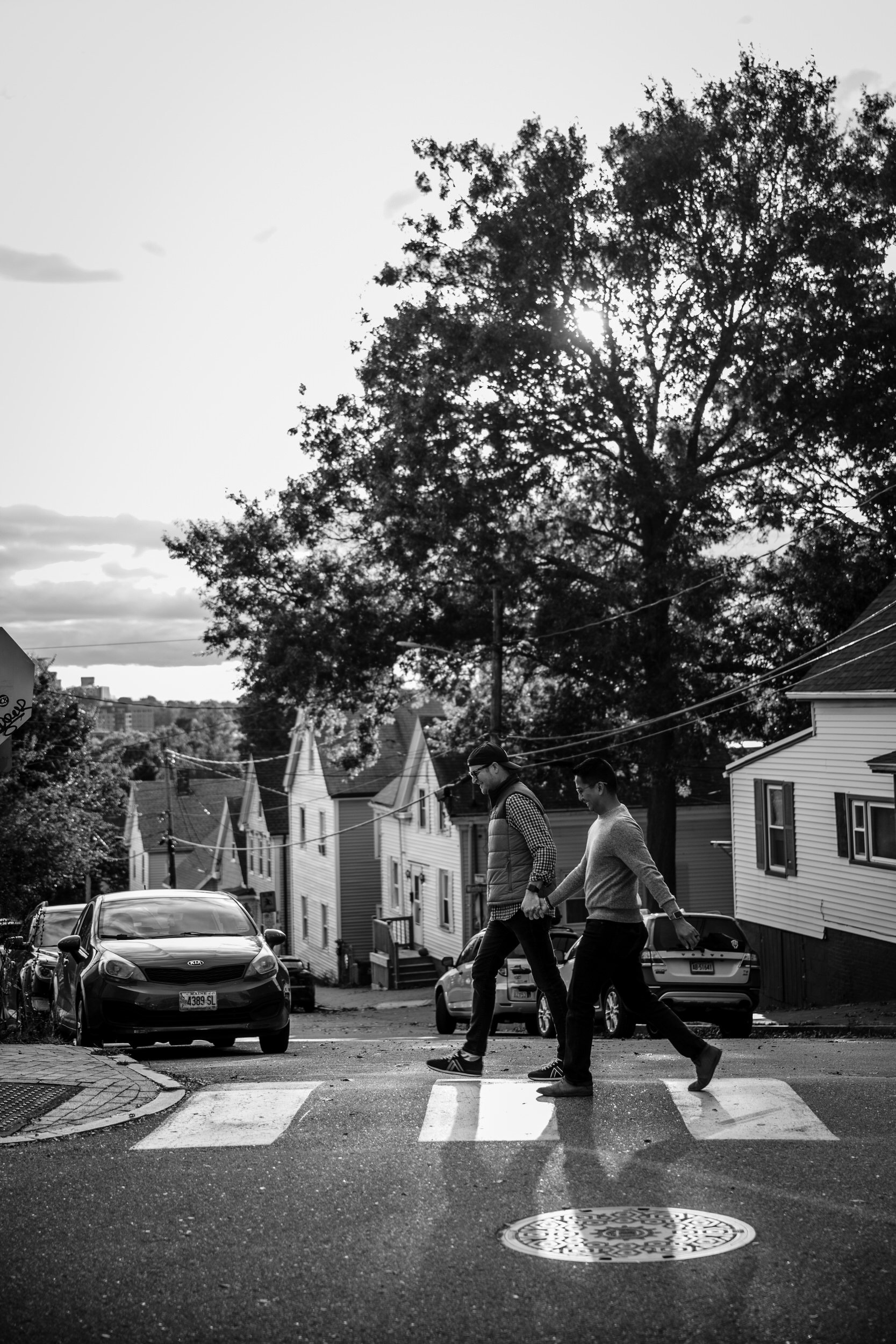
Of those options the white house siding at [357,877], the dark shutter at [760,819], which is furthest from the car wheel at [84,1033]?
the white house siding at [357,877]

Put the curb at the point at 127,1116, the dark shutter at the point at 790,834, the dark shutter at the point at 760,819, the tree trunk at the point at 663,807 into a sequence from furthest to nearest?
the tree trunk at the point at 663,807, the dark shutter at the point at 760,819, the dark shutter at the point at 790,834, the curb at the point at 127,1116

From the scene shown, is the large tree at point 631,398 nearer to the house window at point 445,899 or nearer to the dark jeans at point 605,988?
the house window at point 445,899

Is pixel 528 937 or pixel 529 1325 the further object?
pixel 528 937

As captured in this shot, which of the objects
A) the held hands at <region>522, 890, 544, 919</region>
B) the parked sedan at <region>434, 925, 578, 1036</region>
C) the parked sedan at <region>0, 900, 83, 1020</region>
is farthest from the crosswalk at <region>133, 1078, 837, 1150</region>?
the parked sedan at <region>434, 925, 578, 1036</region>

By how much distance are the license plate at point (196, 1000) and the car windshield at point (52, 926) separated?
26.2 feet

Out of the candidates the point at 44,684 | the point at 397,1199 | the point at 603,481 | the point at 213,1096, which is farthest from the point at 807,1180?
the point at 44,684

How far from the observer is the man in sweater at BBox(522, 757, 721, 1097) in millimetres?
8109

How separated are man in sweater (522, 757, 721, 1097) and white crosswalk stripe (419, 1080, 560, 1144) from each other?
0.79 ft

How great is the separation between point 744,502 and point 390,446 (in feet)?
24.5

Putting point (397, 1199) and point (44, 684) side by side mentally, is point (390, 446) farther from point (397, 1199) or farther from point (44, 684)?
point (397, 1199)

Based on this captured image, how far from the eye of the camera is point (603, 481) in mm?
31438

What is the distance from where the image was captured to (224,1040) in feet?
44.5

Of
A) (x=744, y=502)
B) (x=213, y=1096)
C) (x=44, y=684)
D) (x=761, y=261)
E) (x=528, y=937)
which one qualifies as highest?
(x=761, y=261)

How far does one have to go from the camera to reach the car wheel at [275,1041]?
1310 centimetres
